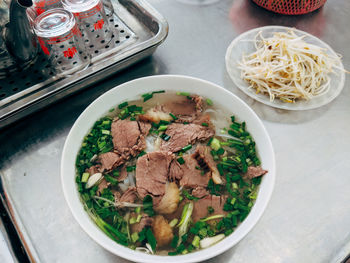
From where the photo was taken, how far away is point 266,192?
0.96 metres

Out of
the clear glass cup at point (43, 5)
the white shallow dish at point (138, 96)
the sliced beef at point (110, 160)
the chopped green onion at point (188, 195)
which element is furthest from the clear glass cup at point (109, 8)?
the chopped green onion at point (188, 195)

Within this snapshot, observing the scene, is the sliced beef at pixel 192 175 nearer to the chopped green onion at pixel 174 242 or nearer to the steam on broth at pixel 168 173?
the steam on broth at pixel 168 173

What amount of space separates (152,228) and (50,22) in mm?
985

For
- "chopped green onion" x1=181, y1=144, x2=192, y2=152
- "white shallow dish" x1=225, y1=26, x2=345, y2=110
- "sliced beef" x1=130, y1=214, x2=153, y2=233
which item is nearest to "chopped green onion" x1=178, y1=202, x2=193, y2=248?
"sliced beef" x1=130, y1=214, x2=153, y2=233

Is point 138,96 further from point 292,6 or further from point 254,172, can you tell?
point 292,6

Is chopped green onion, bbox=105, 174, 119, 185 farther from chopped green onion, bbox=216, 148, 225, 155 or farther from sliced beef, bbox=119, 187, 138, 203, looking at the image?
chopped green onion, bbox=216, 148, 225, 155

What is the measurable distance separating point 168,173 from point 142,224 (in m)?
0.21

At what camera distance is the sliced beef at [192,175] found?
108 cm

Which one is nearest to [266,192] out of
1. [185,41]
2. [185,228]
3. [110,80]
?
[185,228]

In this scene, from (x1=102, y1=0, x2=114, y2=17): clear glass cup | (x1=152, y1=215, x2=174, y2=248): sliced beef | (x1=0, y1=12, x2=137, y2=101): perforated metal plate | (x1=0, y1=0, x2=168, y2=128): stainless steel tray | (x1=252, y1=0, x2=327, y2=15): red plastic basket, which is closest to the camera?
(x1=152, y1=215, x2=174, y2=248): sliced beef

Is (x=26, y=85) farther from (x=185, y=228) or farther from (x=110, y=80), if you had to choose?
(x=185, y=228)

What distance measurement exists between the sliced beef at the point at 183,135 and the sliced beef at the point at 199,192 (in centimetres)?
19

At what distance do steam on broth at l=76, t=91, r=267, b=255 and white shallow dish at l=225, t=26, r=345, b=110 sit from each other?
313 millimetres

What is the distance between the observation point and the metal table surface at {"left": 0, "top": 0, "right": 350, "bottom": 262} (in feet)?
3.51
